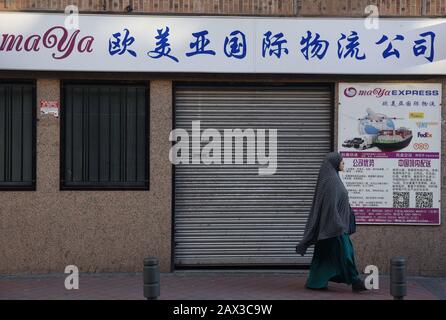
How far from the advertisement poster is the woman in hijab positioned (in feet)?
4.99

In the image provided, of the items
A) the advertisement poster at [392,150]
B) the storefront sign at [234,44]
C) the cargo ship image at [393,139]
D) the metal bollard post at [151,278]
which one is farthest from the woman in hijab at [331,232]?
the metal bollard post at [151,278]

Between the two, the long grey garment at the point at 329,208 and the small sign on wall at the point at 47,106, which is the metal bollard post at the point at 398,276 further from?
the small sign on wall at the point at 47,106

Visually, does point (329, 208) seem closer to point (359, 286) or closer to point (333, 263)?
point (333, 263)

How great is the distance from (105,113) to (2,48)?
179 cm

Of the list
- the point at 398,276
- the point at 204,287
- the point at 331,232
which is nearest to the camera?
the point at 398,276

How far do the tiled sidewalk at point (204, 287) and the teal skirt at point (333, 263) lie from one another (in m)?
0.18

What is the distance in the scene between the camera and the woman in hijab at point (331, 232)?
1019 cm

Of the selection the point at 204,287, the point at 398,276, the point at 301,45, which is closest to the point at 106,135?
the point at 204,287

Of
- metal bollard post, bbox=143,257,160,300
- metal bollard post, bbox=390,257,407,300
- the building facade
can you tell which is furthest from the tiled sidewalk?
metal bollard post, bbox=143,257,160,300

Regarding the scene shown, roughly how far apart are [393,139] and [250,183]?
7.53 feet

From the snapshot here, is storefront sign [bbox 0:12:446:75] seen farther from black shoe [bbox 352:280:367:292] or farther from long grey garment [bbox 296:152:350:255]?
black shoe [bbox 352:280:367:292]

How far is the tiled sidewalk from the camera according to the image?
33.4 ft

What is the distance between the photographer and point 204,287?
35.4ft
